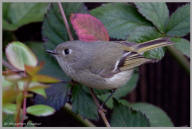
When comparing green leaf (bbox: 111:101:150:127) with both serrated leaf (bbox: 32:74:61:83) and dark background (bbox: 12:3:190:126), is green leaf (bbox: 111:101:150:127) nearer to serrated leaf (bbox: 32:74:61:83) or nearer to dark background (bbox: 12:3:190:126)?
serrated leaf (bbox: 32:74:61:83)

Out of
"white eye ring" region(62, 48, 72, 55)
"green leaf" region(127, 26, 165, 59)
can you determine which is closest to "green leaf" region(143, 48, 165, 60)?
"green leaf" region(127, 26, 165, 59)

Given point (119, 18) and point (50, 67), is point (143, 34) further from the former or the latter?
point (50, 67)

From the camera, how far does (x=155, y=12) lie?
1.19 meters

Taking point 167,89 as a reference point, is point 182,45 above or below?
above

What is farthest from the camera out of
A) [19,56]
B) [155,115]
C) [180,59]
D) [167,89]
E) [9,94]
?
[167,89]

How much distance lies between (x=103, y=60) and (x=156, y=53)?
0.28 m

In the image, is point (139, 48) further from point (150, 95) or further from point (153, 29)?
point (150, 95)

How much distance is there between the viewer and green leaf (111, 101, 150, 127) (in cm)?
96

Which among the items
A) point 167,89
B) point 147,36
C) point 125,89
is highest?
point 147,36

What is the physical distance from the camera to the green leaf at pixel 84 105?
1111mm

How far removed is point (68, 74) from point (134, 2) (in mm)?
417

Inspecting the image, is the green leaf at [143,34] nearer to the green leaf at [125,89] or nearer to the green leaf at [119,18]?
the green leaf at [119,18]

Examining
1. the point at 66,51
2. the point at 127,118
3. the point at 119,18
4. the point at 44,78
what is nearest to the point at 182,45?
the point at 119,18

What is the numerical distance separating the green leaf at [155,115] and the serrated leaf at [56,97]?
427mm
